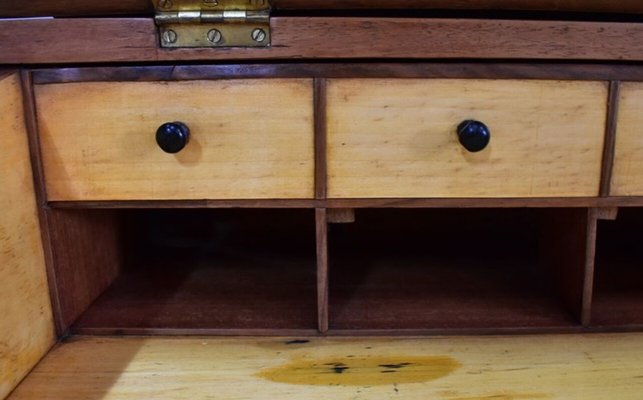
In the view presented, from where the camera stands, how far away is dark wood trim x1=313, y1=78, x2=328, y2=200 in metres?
0.67

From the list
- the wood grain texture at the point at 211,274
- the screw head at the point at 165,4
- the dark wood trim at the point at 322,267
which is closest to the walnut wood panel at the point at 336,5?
the screw head at the point at 165,4

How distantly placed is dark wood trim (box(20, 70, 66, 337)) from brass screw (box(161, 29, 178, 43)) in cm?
18

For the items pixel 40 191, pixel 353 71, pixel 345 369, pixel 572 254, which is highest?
pixel 353 71

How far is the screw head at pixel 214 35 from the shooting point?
2.17 feet

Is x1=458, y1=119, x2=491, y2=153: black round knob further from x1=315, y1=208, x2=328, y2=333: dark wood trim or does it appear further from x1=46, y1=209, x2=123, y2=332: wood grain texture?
x1=46, y1=209, x2=123, y2=332: wood grain texture

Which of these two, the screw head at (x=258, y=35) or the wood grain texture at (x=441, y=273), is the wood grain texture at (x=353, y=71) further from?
the wood grain texture at (x=441, y=273)

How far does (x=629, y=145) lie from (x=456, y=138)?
0.23 metres

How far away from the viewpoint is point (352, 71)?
0.67 meters

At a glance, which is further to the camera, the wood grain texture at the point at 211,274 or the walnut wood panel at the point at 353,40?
the wood grain texture at the point at 211,274

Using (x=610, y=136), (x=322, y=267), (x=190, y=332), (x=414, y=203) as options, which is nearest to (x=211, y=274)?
(x=190, y=332)

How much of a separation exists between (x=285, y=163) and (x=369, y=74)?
0.51 ft

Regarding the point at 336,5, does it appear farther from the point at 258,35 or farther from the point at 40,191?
the point at 40,191

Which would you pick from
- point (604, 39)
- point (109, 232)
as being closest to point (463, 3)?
point (604, 39)

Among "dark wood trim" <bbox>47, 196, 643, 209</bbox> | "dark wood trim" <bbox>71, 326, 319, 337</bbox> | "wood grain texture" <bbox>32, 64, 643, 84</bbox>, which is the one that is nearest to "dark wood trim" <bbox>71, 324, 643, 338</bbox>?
"dark wood trim" <bbox>71, 326, 319, 337</bbox>
